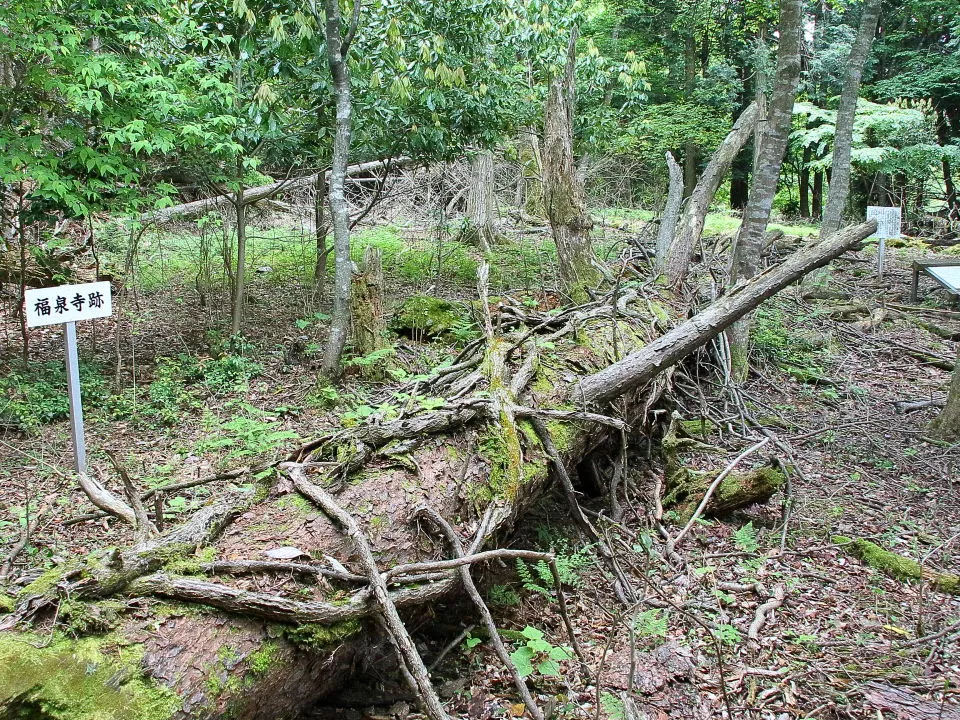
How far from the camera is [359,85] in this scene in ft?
26.4

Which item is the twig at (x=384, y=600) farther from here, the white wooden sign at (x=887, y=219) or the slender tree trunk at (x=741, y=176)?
the slender tree trunk at (x=741, y=176)

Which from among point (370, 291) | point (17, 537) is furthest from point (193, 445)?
point (370, 291)

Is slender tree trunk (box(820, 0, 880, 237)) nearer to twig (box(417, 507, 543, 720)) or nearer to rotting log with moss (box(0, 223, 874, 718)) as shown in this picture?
rotting log with moss (box(0, 223, 874, 718))

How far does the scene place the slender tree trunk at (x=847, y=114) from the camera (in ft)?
38.4

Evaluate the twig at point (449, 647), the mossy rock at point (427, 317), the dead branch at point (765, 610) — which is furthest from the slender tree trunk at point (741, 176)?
the twig at point (449, 647)

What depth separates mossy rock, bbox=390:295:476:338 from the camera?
8.35 meters

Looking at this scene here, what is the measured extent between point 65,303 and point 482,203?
911 centimetres

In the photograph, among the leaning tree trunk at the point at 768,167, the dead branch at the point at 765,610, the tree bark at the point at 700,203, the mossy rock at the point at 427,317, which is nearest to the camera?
the dead branch at the point at 765,610

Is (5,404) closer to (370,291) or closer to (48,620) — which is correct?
(370,291)

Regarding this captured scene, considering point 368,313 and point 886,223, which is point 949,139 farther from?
point 368,313

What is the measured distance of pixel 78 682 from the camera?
6.36 feet

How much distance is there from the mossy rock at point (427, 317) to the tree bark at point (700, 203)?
112 inches

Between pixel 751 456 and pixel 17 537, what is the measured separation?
5661 mm

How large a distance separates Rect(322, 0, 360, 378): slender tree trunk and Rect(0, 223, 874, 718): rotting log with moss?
9.68 feet
